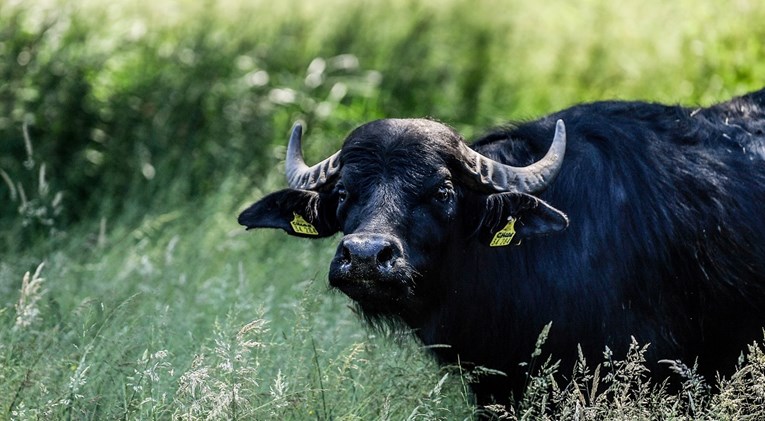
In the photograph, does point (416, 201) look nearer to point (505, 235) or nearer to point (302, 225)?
point (505, 235)

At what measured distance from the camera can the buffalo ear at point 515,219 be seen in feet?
21.0

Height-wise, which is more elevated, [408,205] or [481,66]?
[408,205]

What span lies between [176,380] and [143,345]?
52cm

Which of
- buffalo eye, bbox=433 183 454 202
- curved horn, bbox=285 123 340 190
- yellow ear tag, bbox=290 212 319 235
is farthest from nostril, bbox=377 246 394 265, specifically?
yellow ear tag, bbox=290 212 319 235

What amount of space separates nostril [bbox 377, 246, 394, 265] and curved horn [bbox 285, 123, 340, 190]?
2.95 ft

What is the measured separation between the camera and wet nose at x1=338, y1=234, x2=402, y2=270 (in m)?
5.86

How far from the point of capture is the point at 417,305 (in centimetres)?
652

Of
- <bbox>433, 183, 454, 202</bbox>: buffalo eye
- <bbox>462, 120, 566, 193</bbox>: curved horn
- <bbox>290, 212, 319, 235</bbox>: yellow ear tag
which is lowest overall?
<bbox>290, 212, 319, 235</bbox>: yellow ear tag

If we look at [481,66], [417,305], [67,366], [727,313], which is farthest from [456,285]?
[481,66]

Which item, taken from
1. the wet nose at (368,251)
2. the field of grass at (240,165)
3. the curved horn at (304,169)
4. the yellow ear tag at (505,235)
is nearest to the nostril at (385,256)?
the wet nose at (368,251)

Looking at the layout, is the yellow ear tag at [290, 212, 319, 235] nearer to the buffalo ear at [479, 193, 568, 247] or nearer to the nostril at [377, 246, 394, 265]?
the buffalo ear at [479, 193, 568, 247]

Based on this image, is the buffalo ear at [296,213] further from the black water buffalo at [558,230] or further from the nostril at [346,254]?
the nostril at [346,254]

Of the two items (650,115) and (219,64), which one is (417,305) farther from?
(219,64)

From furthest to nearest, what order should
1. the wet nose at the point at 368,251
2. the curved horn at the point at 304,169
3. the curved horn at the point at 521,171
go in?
the curved horn at the point at 304,169
the curved horn at the point at 521,171
the wet nose at the point at 368,251
